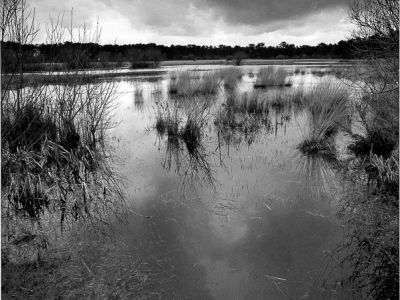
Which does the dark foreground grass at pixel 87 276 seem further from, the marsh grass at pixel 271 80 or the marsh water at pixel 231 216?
the marsh grass at pixel 271 80

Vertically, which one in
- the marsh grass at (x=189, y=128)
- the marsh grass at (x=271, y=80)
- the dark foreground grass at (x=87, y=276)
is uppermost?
the marsh grass at (x=271, y=80)

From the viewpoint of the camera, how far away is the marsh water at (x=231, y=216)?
3064mm

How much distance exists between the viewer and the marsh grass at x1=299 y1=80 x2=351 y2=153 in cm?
731

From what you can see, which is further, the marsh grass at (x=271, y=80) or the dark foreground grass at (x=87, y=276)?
the marsh grass at (x=271, y=80)

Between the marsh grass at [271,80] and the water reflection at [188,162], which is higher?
the marsh grass at [271,80]

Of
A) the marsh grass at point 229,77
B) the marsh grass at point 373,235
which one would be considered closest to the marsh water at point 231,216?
the marsh grass at point 373,235

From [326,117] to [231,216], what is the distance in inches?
186

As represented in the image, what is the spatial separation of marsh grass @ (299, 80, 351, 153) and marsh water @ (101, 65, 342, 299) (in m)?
0.46

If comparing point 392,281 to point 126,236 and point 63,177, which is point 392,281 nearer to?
point 126,236

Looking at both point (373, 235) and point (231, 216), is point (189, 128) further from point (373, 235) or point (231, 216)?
point (373, 235)

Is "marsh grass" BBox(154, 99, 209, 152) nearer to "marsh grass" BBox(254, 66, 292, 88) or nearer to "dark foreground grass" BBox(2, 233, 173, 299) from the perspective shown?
"dark foreground grass" BBox(2, 233, 173, 299)

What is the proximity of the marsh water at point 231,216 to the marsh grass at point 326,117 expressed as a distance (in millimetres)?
456

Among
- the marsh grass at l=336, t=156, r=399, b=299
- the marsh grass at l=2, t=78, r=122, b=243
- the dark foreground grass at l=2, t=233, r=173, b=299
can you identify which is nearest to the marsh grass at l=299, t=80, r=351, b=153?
the marsh grass at l=336, t=156, r=399, b=299

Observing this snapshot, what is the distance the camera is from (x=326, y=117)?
7.92 metres
